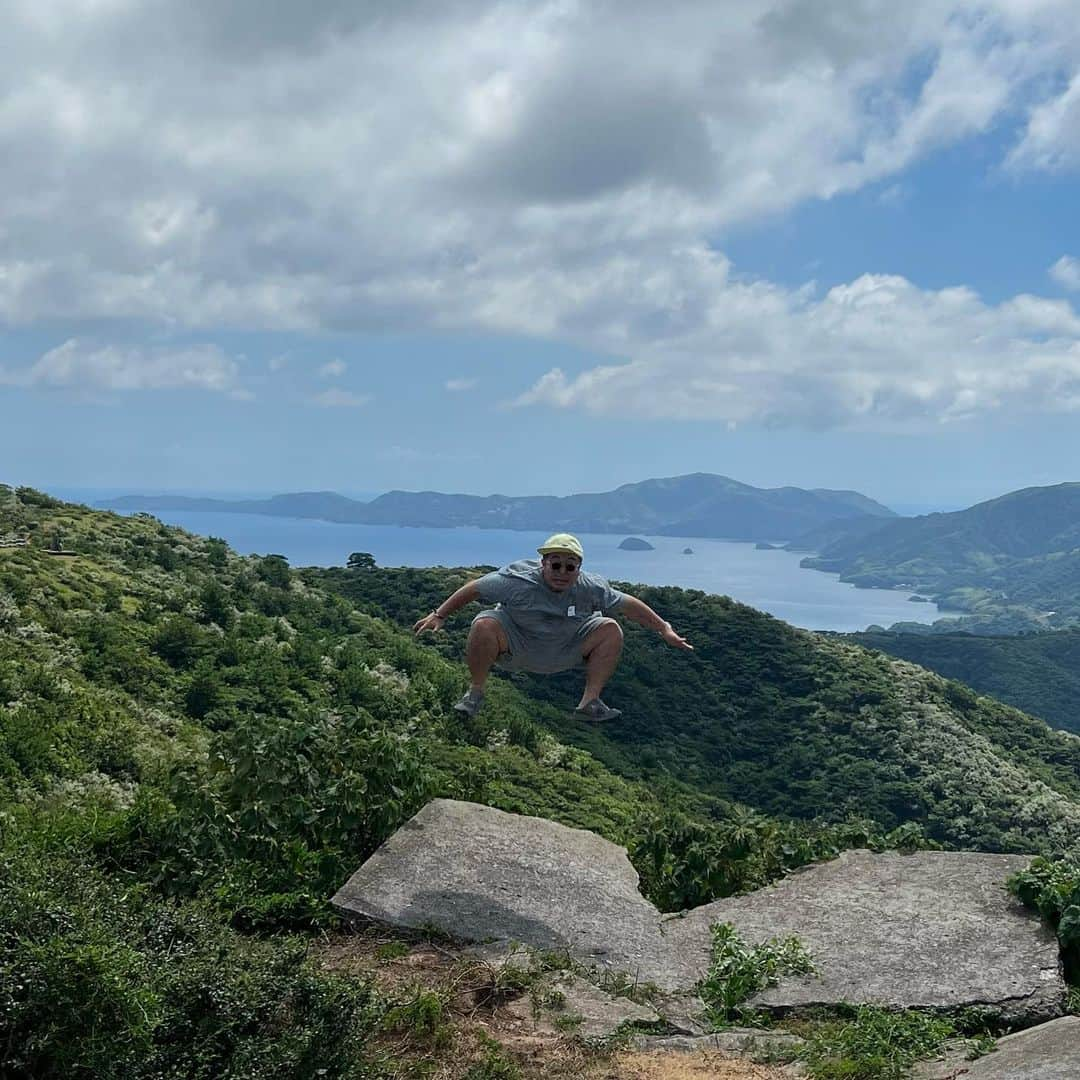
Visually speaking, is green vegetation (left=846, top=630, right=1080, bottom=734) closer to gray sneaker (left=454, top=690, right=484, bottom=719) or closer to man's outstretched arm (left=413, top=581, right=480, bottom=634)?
gray sneaker (left=454, top=690, right=484, bottom=719)

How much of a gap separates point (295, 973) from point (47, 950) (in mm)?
1099

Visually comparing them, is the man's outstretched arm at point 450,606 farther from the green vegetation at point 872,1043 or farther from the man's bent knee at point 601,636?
the green vegetation at point 872,1043

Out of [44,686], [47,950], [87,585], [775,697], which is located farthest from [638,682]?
[47,950]

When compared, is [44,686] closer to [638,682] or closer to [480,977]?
[480,977]

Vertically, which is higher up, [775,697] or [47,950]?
[47,950]

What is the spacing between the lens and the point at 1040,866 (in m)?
6.90

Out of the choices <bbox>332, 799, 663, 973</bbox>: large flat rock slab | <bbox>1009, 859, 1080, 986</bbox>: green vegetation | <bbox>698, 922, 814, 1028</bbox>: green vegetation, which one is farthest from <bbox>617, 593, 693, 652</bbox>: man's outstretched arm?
<bbox>1009, 859, 1080, 986</bbox>: green vegetation

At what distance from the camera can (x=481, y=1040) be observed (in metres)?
4.81

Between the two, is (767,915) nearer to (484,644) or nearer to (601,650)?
(601,650)

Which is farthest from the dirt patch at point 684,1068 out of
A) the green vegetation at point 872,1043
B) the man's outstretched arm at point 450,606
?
the man's outstretched arm at point 450,606

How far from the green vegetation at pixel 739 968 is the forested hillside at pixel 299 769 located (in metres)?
1.36

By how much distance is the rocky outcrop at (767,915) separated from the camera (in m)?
5.84

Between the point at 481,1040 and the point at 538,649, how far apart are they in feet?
11.0

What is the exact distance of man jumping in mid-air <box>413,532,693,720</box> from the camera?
7.60 m
